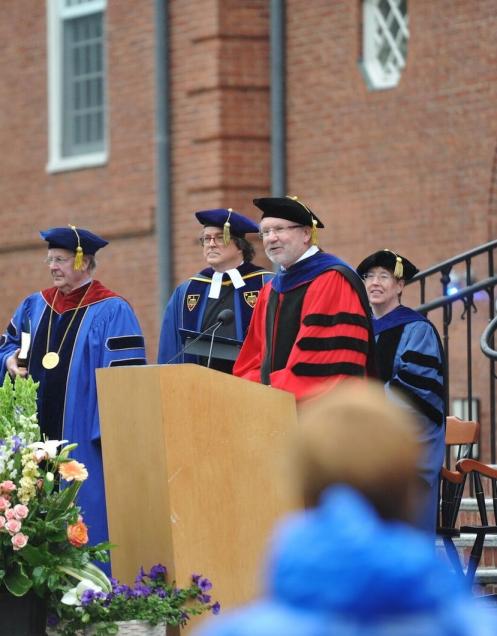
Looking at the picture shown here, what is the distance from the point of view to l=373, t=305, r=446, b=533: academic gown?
678 centimetres

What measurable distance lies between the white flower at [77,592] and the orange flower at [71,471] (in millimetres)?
386

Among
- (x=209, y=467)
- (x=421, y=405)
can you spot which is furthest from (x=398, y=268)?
(x=209, y=467)

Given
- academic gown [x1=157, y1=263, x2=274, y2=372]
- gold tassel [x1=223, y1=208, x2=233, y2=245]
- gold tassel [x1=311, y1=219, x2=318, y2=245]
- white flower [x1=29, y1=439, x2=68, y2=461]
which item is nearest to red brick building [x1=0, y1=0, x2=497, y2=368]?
academic gown [x1=157, y1=263, x2=274, y2=372]

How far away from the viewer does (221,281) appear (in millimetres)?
7418

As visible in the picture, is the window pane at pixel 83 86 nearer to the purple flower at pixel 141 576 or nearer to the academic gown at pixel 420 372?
the academic gown at pixel 420 372

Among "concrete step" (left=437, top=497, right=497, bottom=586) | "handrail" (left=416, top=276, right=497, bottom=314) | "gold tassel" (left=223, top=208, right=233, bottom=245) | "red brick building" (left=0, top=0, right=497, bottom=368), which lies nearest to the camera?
"gold tassel" (left=223, top=208, right=233, bottom=245)

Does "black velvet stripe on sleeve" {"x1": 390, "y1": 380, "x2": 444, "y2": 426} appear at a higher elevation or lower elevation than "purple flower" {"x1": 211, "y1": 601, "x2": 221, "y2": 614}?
higher

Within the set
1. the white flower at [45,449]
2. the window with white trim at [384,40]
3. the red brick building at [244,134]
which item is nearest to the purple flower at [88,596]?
the white flower at [45,449]

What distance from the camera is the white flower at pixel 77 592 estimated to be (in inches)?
214

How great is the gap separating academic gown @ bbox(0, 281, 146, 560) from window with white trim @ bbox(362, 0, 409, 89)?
5.60 metres

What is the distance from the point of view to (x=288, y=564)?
6.41 feet

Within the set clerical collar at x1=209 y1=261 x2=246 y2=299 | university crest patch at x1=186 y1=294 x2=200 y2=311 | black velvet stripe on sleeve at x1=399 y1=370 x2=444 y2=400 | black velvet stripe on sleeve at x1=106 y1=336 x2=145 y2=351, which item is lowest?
black velvet stripe on sleeve at x1=399 y1=370 x2=444 y2=400

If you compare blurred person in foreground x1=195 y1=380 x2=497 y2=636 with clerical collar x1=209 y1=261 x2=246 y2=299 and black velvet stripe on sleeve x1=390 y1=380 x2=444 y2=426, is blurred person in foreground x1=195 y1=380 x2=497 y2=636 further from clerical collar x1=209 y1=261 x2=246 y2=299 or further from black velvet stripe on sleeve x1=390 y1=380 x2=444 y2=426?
clerical collar x1=209 y1=261 x2=246 y2=299

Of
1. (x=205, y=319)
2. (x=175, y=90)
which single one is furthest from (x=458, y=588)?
(x=175, y=90)
